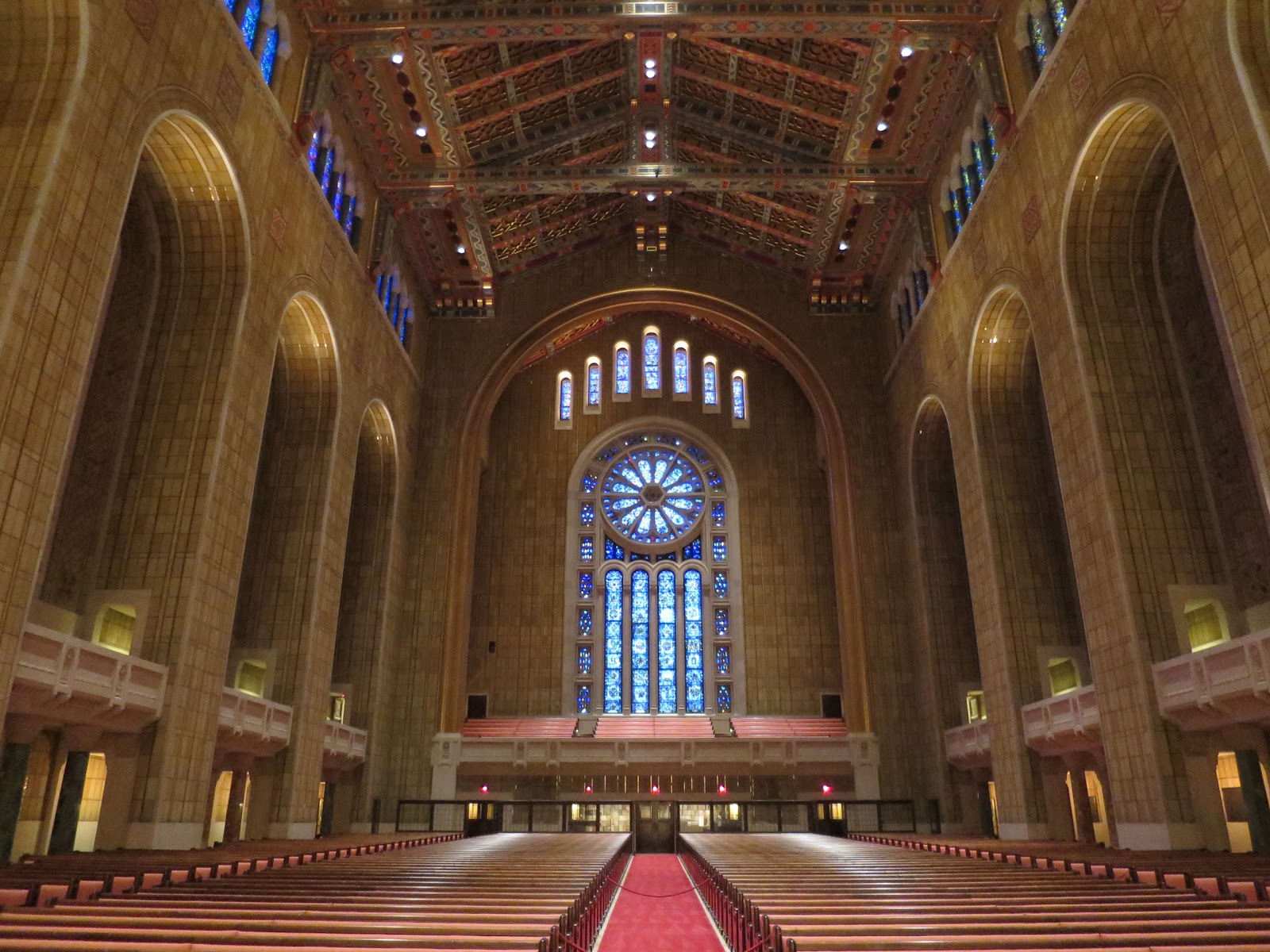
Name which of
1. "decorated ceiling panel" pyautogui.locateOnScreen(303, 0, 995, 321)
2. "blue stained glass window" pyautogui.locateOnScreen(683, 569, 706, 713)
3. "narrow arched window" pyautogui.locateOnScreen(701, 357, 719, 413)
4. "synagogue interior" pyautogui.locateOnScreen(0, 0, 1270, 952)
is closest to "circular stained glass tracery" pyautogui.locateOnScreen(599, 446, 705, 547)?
"synagogue interior" pyautogui.locateOnScreen(0, 0, 1270, 952)

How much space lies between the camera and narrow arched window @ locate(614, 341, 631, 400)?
30.8m

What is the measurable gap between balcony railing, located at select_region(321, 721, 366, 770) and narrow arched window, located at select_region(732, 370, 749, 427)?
1575 cm

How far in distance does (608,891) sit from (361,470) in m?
16.2

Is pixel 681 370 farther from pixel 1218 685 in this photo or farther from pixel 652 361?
pixel 1218 685

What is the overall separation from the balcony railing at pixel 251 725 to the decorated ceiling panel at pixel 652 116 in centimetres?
1272

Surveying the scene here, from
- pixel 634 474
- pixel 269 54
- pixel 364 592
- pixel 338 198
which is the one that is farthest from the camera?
pixel 634 474

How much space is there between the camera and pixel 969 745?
20359mm

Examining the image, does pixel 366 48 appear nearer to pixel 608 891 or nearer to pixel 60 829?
pixel 60 829

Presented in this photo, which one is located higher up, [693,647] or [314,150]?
[314,150]

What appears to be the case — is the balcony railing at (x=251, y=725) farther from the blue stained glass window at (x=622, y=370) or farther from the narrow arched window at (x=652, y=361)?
the narrow arched window at (x=652, y=361)

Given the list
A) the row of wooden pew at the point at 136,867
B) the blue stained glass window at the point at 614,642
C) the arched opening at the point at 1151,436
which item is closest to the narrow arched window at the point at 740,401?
the blue stained glass window at the point at 614,642

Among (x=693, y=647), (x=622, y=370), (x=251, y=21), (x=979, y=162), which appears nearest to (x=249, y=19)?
(x=251, y=21)

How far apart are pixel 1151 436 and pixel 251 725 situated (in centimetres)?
1615

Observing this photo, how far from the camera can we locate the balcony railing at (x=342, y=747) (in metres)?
19.8
